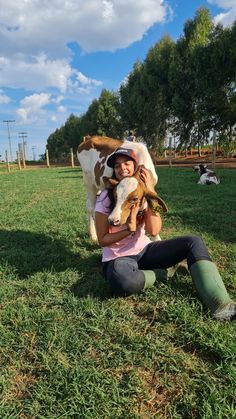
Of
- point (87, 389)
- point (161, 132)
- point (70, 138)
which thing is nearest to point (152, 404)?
point (87, 389)

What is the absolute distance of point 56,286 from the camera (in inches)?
141

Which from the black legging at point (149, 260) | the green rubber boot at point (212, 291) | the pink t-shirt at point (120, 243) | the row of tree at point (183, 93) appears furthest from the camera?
the row of tree at point (183, 93)

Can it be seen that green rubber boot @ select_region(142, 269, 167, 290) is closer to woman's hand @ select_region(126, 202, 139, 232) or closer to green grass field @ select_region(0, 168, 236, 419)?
green grass field @ select_region(0, 168, 236, 419)

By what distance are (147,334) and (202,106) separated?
85.8ft

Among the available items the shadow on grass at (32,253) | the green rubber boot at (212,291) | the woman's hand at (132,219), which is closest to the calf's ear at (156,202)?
the woman's hand at (132,219)

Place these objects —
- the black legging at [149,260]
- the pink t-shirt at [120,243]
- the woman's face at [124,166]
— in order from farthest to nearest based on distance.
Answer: the pink t-shirt at [120,243], the woman's face at [124,166], the black legging at [149,260]

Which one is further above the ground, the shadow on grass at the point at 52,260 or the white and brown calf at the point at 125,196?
the white and brown calf at the point at 125,196

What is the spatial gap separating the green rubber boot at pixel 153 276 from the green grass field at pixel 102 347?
0.07m

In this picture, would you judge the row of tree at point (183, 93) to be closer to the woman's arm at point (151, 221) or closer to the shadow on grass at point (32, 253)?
the shadow on grass at point (32, 253)

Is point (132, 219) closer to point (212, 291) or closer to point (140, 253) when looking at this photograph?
point (140, 253)

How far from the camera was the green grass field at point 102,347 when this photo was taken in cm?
206

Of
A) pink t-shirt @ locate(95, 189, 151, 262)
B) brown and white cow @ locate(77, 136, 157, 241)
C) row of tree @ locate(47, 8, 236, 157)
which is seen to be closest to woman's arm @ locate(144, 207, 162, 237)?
pink t-shirt @ locate(95, 189, 151, 262)

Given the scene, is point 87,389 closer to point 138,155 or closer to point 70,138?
point 138,155

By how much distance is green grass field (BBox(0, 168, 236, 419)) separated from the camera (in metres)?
2.06
